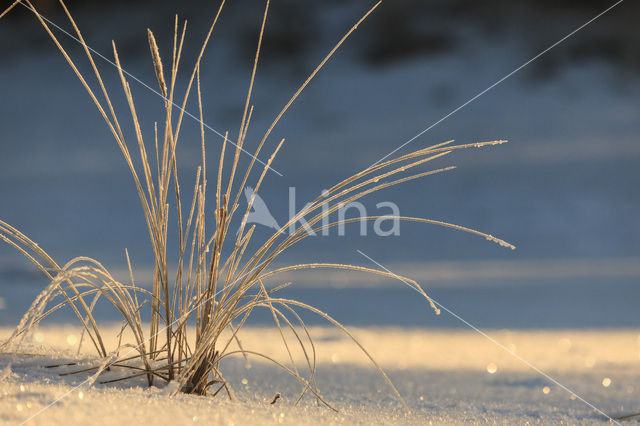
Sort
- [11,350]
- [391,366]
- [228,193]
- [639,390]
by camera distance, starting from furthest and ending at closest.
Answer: [391,366]
[639,390]
[11,350]
[228,193]

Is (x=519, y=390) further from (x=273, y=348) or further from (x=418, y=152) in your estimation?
(x=418, y=152)

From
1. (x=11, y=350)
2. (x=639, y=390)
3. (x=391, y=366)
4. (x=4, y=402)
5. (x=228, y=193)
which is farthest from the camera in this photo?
(x=391, y=366)

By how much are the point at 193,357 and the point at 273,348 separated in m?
1.55

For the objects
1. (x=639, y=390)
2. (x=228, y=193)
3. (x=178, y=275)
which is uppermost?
(x=228, y=193)

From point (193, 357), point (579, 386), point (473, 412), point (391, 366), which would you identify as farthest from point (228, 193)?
point (579, 386)

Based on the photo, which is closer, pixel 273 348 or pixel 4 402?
pixel 4 402

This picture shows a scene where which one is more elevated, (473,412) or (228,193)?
(228,193)

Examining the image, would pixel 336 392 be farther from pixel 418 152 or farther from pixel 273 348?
pixel 418 152

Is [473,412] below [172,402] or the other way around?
below

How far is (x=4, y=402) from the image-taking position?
117cm

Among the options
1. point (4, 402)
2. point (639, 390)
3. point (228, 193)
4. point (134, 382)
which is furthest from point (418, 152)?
point (639, 390)

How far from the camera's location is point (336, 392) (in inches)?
86.2

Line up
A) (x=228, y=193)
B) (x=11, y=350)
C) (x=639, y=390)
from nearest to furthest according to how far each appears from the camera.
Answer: (x=228, y=193) → (x=11, y=350) → (x=639, y=390)

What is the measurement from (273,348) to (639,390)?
5.04 feet
